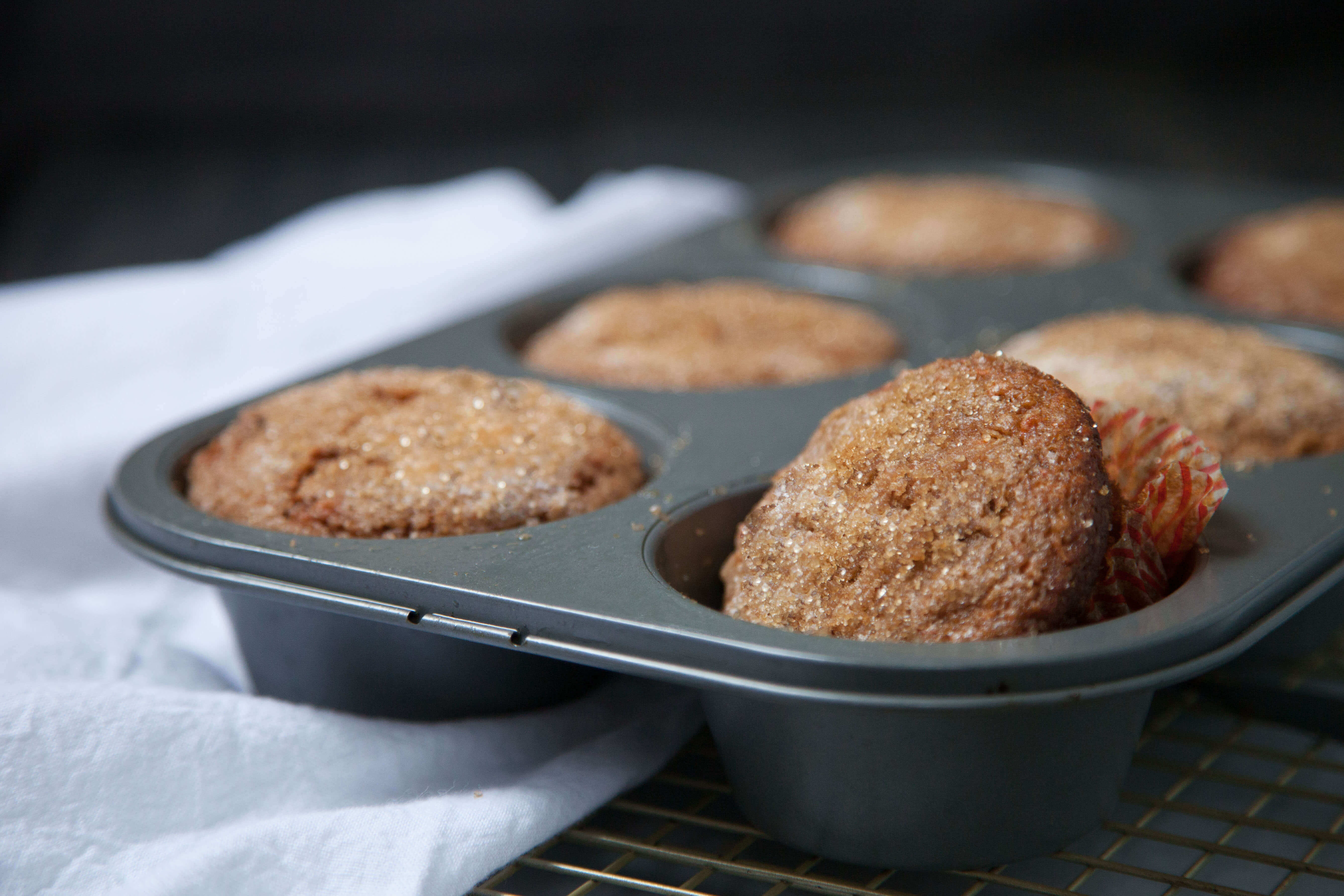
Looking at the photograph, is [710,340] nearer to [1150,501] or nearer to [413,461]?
[413,461]

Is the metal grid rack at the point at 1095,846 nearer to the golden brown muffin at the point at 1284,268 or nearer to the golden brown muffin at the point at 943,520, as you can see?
the golden brown muffin at the point at 943,520

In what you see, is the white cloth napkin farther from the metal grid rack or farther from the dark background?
the dark background

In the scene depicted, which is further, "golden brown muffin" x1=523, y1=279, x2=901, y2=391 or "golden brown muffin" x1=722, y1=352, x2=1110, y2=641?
"golden brown muffin" x1=523, y1=279, x2=901, y2=391

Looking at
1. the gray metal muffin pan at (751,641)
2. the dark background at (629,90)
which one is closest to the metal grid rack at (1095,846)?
the gray metal muffin pan at (751,641)

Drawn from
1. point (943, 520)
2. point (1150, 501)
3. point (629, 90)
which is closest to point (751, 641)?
point (943, 520)

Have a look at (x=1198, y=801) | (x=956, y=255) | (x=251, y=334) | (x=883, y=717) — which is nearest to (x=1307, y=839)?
(x=1198, y=801)

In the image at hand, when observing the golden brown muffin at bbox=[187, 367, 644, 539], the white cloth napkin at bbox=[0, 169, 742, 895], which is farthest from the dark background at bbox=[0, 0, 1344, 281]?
the golden brown muffin at bbox=[187, 367, 644, 539]
